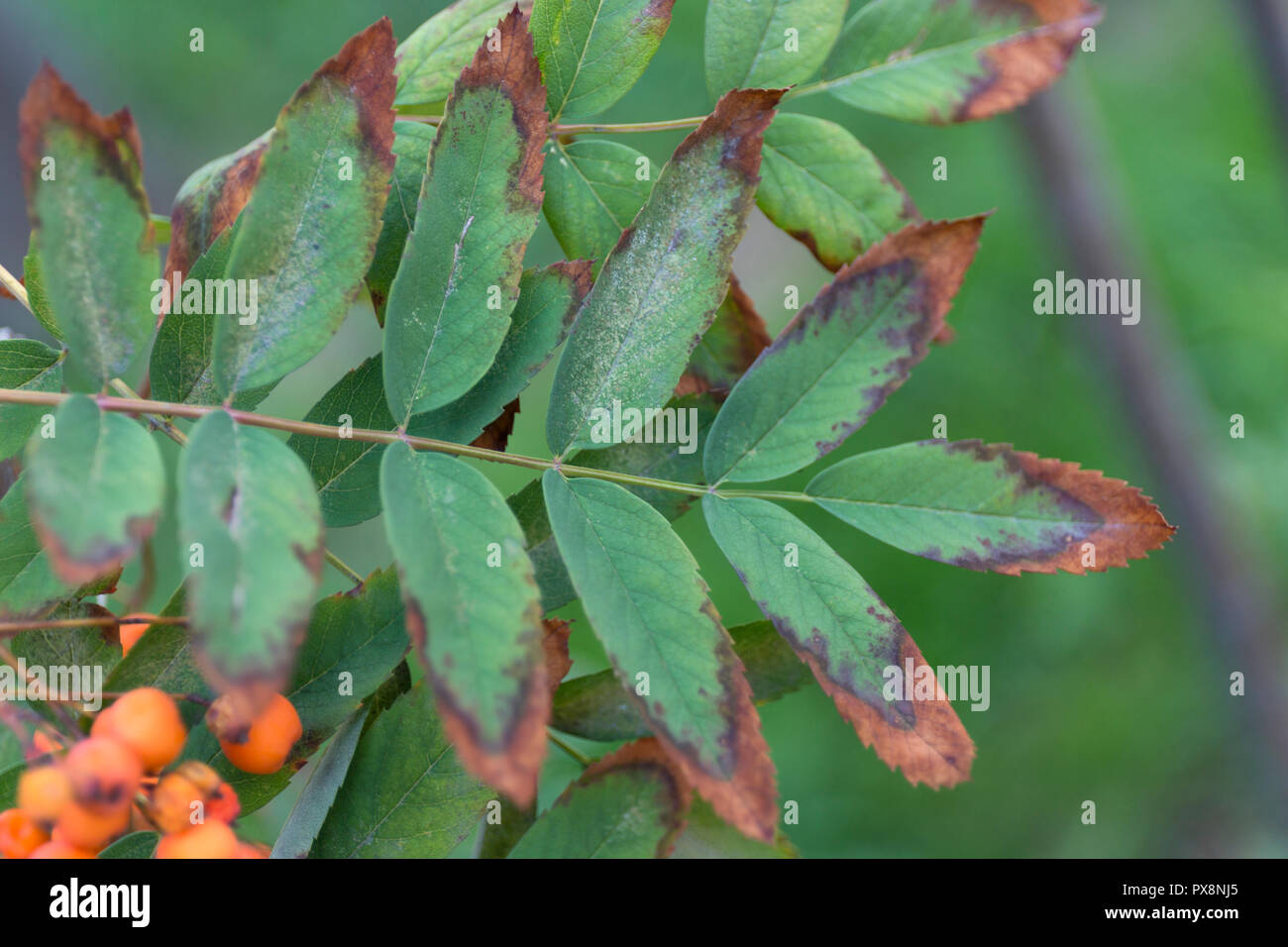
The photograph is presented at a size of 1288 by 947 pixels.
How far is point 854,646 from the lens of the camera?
0.60 m

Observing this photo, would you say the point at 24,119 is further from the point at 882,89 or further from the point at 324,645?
the point at 882,89

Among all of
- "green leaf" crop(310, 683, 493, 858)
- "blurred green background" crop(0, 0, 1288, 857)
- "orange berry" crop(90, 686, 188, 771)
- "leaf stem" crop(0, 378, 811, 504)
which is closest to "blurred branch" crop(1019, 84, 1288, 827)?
"blurred green background" crop(0, 0, 1288, 857)

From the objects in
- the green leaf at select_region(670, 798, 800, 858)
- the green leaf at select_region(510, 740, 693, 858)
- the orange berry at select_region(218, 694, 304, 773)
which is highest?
the orange berry at select_region(218, 694, 304, 773)

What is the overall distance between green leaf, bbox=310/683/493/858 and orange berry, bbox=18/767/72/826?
0.56 feet

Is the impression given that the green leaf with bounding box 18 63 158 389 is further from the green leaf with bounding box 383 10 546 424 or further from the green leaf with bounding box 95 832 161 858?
the green leaf with bounding box 95 832 161 858

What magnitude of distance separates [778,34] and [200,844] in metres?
0.64

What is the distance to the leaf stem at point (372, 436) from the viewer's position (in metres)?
0.54

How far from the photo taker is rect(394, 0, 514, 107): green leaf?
2.32 feet

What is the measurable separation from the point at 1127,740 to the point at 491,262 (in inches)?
95.8

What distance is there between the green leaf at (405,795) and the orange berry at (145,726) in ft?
0.41

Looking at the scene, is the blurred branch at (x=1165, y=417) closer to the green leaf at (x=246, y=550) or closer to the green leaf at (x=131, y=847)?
the green leaf at (x=246, y=550)

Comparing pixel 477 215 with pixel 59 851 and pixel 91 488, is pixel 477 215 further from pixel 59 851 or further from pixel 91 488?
pixel 59 851

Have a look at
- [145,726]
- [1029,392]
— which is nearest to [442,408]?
[145,726]
